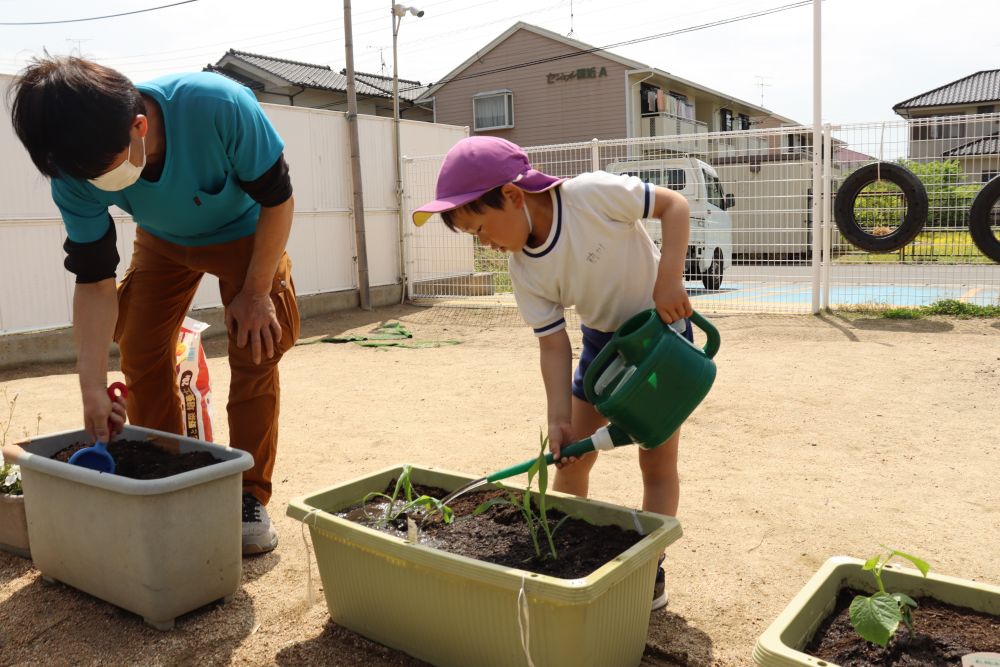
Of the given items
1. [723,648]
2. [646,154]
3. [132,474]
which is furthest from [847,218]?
[132,474]

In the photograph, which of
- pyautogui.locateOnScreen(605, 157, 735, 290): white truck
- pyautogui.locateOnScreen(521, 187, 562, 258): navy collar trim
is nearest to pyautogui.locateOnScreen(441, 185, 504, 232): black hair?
pyautogui.locateOnScreen(521, 187, 562, 258): navy collar trim

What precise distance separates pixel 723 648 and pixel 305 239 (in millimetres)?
6322

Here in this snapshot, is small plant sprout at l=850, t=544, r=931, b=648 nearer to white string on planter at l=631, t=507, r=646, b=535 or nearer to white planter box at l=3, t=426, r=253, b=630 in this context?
white string on planter at l=631, t=507, r=646, b=535

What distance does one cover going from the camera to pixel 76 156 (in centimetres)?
153

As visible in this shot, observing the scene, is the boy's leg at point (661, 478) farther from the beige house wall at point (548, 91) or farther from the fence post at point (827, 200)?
the beige house wall at point (548, 91)

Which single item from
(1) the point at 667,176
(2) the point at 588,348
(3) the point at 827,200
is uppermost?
(1) the point at 667,176

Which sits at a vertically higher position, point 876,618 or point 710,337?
point 710,337

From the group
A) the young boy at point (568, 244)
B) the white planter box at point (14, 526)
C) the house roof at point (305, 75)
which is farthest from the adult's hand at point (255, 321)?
A: the house roof at point (305, 75)

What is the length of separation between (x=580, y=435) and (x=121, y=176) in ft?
3.94

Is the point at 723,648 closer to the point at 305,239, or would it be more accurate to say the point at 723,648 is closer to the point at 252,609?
the point at 252,609

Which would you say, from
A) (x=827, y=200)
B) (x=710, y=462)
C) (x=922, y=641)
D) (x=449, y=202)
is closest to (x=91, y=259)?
(x=449, y=202)

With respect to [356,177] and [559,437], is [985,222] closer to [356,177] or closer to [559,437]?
[356,177]

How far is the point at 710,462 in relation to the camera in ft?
9.50

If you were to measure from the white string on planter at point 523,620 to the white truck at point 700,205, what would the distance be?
6191 mm
